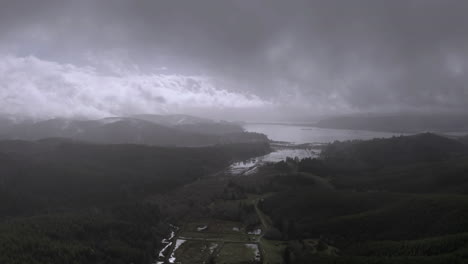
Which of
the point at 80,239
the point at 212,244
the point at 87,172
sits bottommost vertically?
the point at 212,244

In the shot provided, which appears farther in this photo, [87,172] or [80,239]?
[87,172]

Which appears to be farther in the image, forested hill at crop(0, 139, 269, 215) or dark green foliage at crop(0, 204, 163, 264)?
forested hill at crop(0, 139, 269, 215)

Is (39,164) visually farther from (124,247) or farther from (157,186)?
(124,247)

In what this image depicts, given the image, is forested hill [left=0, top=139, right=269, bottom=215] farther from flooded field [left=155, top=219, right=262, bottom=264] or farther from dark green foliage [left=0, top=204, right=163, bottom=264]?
flooded field [left=155, top=219, right=262, bottom=264]

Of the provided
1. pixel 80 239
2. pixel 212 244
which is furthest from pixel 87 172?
pixel 212 244

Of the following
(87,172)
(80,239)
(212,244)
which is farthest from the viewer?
(87,172)

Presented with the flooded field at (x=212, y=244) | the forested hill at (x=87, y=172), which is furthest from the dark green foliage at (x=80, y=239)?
the forested hill at (x=87, y=172)

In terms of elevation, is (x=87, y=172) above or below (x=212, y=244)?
above

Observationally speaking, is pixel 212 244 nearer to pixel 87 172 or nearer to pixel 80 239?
pixel 80 239

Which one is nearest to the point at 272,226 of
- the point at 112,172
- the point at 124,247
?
the point at 124,247

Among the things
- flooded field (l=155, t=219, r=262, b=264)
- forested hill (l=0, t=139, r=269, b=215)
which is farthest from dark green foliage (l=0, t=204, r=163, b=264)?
forested hill (l=0, t=139, r=269, b=215)

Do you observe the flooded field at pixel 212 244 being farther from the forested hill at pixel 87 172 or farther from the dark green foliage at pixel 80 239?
the forested hill at pixel 87 172
